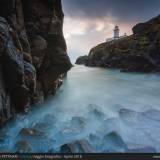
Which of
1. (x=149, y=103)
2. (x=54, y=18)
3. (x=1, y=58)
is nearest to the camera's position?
(x=1, y=58)

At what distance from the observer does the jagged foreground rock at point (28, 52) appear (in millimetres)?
6008

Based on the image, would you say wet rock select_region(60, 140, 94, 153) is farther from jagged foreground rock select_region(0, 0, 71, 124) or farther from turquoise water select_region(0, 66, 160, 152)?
jagged foreground rock select_region(0, 0, 71, 124)

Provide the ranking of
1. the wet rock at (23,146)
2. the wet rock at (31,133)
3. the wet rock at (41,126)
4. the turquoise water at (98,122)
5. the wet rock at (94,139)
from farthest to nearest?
the wet rock at (41,126) < the wet rock at (31,133) < the wet rock at (94,139) < the turquoise water at (98,122) < the wet rock at (23,146)

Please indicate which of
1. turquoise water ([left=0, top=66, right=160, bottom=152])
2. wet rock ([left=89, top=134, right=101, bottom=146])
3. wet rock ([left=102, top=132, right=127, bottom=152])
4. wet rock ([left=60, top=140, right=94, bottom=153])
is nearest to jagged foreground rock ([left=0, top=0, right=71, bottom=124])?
turquoise water ([left=0, top=66, right=160, bottom=152])

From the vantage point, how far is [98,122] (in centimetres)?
670

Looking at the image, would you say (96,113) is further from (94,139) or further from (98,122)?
(94,139)

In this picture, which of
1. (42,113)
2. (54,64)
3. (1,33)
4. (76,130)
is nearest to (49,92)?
(54,64)

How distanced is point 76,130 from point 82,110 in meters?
1.56

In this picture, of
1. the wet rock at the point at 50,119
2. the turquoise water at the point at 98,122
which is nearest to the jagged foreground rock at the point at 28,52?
the turquoise water at the point at 98,122

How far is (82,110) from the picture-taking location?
7.59m

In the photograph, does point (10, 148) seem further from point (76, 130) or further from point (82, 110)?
point (82, 110)

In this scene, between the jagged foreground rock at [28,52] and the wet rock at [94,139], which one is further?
the jagged foreground rock at [28,52]

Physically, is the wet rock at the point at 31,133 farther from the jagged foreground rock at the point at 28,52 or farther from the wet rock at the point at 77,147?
the wet rock at the point at 77,147

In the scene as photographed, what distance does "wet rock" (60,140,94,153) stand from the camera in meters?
4.55
